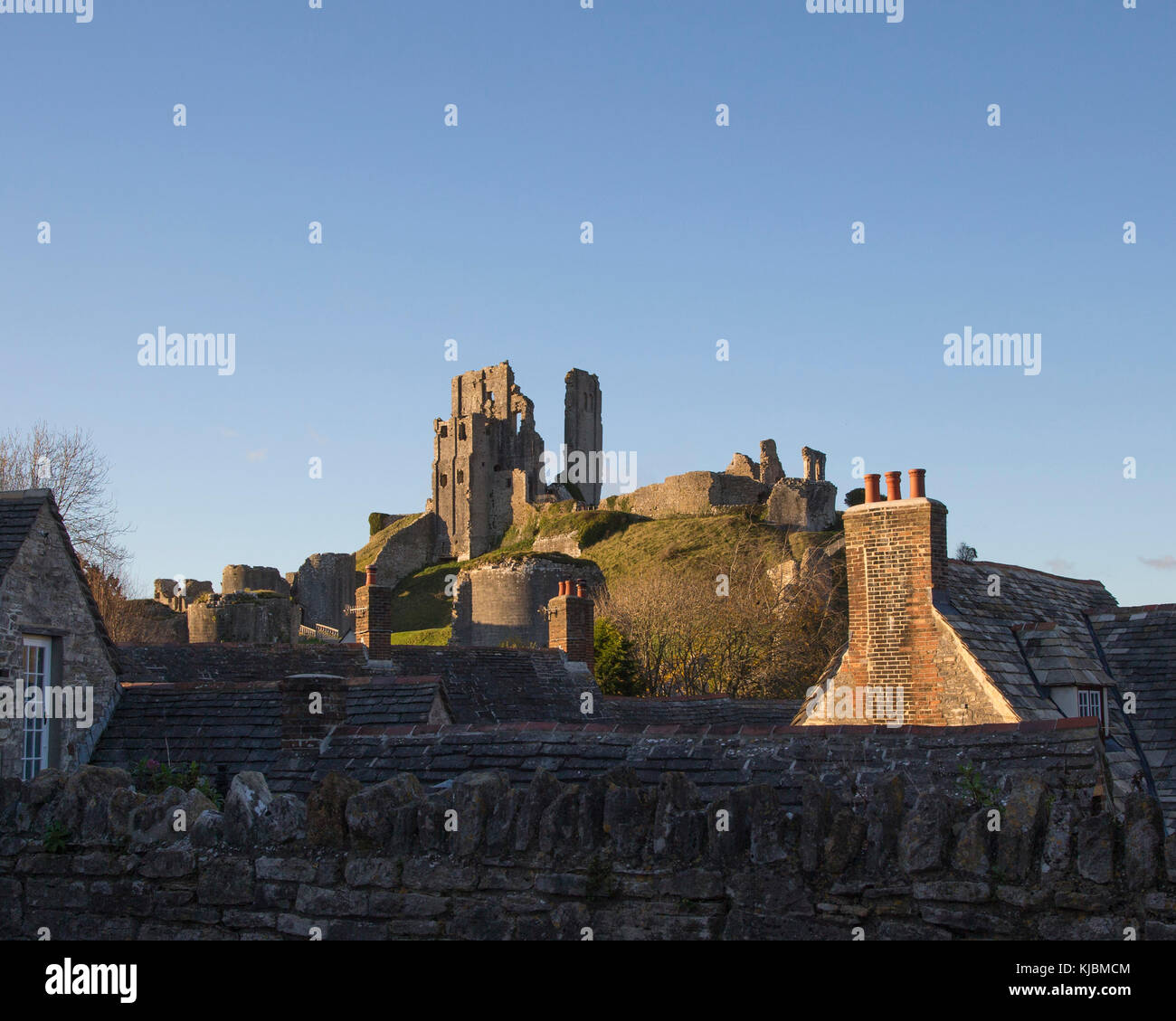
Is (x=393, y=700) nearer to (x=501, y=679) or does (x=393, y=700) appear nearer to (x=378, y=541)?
(x=501, y=679)

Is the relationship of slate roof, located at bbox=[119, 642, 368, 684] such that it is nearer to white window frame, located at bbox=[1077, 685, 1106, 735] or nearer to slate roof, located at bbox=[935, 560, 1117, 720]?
slate roof, located at bbox=[935, 560, 1117, 720]

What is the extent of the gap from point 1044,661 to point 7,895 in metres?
13.1

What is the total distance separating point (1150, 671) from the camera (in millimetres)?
16156

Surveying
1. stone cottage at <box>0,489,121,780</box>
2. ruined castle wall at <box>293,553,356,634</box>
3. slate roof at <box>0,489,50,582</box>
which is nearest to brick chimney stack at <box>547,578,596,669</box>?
stone cottage at <box>0,489,121,780</box>

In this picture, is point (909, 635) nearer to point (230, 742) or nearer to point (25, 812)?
point (230, 742)

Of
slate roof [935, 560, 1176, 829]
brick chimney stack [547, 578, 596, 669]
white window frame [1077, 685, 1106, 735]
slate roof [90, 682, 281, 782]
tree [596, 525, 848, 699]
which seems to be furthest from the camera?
tree [596, 525, 848, 699]

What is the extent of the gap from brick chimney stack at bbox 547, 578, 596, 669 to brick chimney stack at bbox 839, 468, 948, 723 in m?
9.22

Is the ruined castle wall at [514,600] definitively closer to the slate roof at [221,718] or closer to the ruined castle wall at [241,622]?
the ruined castle wall at [241,622]

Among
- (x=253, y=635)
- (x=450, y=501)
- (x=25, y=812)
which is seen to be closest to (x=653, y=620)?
(x=253, y=635)

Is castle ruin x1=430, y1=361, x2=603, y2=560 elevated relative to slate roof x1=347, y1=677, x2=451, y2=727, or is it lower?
elevated

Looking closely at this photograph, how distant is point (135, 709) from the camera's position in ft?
49.1

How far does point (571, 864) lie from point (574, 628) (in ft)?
64.1

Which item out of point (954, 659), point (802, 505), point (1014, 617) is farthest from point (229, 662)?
point (802, 505)

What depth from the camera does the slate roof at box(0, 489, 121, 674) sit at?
13.4m
